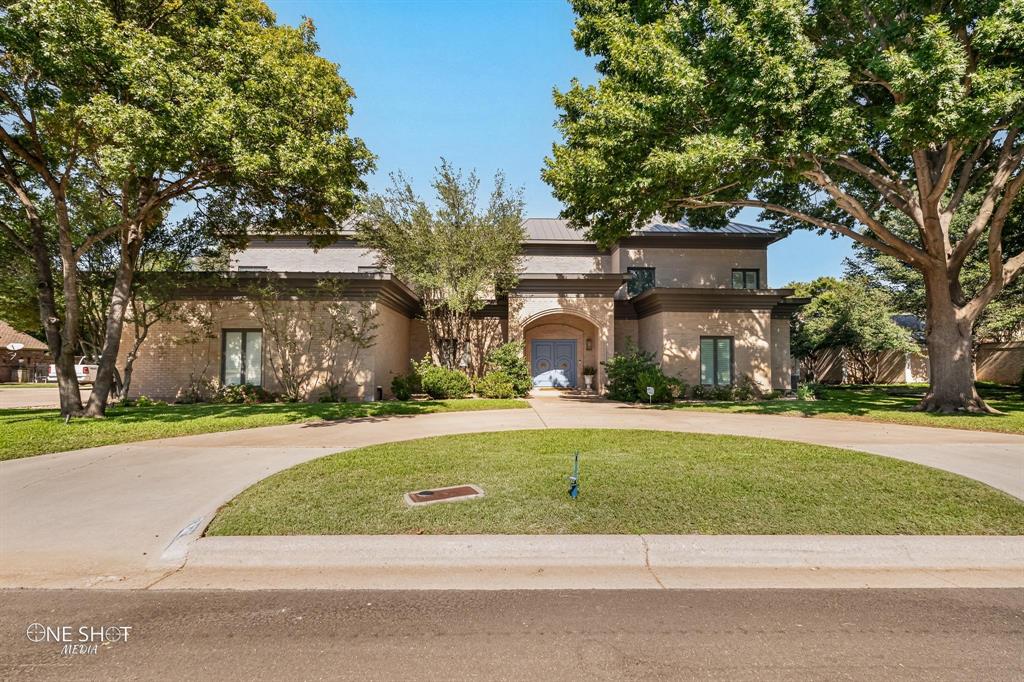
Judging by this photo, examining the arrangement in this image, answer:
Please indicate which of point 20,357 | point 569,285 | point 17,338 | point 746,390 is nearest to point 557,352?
point 569,285

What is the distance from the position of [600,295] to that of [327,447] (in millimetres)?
13619

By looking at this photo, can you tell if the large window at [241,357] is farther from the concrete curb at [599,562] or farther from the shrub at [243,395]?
the concrete curb at [599,562]

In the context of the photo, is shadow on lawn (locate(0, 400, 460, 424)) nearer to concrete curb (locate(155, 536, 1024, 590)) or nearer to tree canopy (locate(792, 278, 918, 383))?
concrete curb (locate(155, 536, 1024, 590))

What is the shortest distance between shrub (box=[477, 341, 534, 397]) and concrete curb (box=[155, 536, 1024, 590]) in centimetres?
1321

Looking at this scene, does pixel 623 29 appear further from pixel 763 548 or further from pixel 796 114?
pixel 763 548

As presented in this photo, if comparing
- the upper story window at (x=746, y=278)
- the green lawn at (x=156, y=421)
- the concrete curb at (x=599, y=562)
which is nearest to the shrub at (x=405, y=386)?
the green lawn at (x=156, y=421)

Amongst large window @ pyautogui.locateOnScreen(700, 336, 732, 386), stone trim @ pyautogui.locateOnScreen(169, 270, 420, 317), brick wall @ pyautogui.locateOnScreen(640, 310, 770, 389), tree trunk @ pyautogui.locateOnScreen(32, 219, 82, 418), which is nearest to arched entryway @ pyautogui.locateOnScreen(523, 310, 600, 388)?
brick wall @ pyautogui.locateOnScreen(640, 310, 770, 389)

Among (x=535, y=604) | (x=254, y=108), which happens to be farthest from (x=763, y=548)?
(x=254, y=108)

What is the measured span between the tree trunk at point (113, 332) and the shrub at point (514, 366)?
1135cm

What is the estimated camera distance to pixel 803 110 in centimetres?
1008

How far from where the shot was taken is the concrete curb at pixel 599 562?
12.6 ft

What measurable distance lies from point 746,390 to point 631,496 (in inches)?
612

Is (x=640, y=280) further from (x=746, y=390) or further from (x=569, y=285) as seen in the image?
(x=746, y=390)

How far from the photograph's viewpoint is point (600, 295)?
63.6ft
